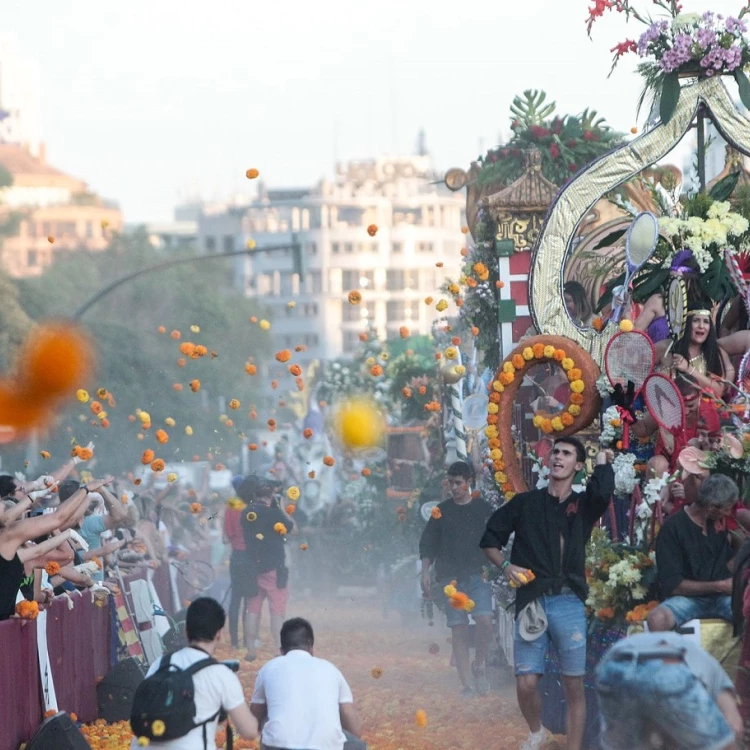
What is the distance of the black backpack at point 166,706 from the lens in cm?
767

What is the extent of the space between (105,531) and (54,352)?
21304mm

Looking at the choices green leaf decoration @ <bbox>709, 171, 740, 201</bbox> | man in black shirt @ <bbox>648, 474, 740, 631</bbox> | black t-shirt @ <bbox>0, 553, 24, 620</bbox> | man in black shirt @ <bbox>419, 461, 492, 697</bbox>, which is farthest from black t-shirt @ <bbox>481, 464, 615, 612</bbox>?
man in black shirt @ <bbox>419, 461, 492, 697</bbox>

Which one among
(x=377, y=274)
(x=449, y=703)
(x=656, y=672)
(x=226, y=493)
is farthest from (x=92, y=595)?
(x=377, y=274)

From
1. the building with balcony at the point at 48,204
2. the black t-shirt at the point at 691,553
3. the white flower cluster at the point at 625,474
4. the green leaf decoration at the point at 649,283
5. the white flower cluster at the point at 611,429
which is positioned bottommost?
the black t-shirt at the point at 691,553

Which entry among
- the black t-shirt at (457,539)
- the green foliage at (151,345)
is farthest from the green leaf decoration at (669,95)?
the green foliage at (151,345)

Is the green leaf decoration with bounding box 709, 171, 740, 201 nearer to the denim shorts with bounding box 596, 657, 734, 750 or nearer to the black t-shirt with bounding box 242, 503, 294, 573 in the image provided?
the denim shorts with bounding box 596, 657, 734, 750

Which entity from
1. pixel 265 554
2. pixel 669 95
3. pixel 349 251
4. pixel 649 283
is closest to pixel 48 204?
pixel 349 251

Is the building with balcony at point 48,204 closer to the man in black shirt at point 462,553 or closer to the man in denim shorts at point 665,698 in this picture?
the man in black shirt at point 462,553

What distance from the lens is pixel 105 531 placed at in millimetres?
15188

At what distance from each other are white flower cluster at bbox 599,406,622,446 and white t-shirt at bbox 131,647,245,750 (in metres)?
4.12

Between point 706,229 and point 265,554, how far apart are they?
789cm

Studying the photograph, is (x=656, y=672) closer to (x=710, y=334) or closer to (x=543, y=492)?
(x=543, y=492)

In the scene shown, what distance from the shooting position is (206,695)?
7.81 m

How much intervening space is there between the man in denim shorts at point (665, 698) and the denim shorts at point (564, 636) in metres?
2.65
